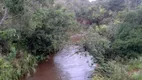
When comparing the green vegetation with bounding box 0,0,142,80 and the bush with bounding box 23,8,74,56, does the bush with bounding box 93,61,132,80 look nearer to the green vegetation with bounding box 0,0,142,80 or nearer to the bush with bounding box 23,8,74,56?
the green vegetation with bounding box 0,0,142,80

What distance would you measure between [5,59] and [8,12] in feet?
8.10

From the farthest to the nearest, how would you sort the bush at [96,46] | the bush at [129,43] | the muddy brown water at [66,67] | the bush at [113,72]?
the muddy brown water at [66,67]
the bush at [129,43]
the bush at [96,46]
the bush at [113,72]

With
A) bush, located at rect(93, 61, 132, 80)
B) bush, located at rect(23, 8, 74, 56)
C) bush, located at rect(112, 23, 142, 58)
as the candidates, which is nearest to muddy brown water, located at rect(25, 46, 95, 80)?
bush, located at rect(23, 8, 74, 56)

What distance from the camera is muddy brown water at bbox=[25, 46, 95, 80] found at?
42.2 ft

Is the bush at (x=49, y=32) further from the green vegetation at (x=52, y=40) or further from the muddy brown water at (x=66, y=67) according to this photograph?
the muddy brown water at (x=66, y=67)

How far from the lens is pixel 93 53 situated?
11867 millimetres

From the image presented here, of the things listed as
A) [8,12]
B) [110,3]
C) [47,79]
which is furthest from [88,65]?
[110,3]

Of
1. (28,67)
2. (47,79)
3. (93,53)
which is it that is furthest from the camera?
(28,67)

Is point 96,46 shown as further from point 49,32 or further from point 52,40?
point 49,32

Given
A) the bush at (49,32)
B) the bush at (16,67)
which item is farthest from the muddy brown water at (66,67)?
the bush at (49,32)

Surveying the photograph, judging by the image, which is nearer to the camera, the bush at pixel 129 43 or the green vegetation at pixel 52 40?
the green vegetation at pixel 52 40

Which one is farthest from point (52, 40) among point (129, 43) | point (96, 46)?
point (129, 43)

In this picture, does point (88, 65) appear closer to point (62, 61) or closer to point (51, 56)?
point (62, 61)

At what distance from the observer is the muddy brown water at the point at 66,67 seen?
12.9 metres
